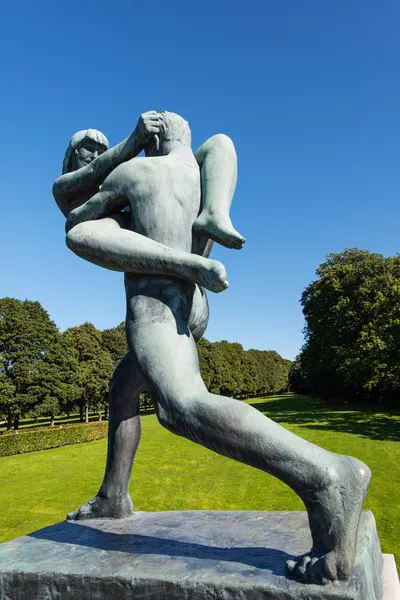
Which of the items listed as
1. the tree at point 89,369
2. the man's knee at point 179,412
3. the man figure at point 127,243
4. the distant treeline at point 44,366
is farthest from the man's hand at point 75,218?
the tree at point 89,369

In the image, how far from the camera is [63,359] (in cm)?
3444

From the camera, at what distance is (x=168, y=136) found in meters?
3.25

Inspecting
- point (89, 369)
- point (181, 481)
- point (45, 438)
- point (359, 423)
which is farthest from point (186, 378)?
point (89, 369)

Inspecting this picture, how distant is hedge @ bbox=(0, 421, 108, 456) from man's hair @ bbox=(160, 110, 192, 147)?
883 inches

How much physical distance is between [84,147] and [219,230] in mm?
1470

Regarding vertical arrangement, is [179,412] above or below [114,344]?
below

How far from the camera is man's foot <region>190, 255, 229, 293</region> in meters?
2.66

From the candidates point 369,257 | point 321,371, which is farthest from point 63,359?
point 369,257

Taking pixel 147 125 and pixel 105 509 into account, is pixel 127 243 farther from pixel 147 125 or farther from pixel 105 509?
pixel 105 509

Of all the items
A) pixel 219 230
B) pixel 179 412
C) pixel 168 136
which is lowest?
pixel 179 412

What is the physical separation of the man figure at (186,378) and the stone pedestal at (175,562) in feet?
0.61

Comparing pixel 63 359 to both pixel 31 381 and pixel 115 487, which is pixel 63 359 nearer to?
pixel 31 381

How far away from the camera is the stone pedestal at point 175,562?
2102 millimetres

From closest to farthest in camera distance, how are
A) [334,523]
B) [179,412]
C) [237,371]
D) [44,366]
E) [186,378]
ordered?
[334,523], [179,412], [186,378], [44,366], [237,371]
